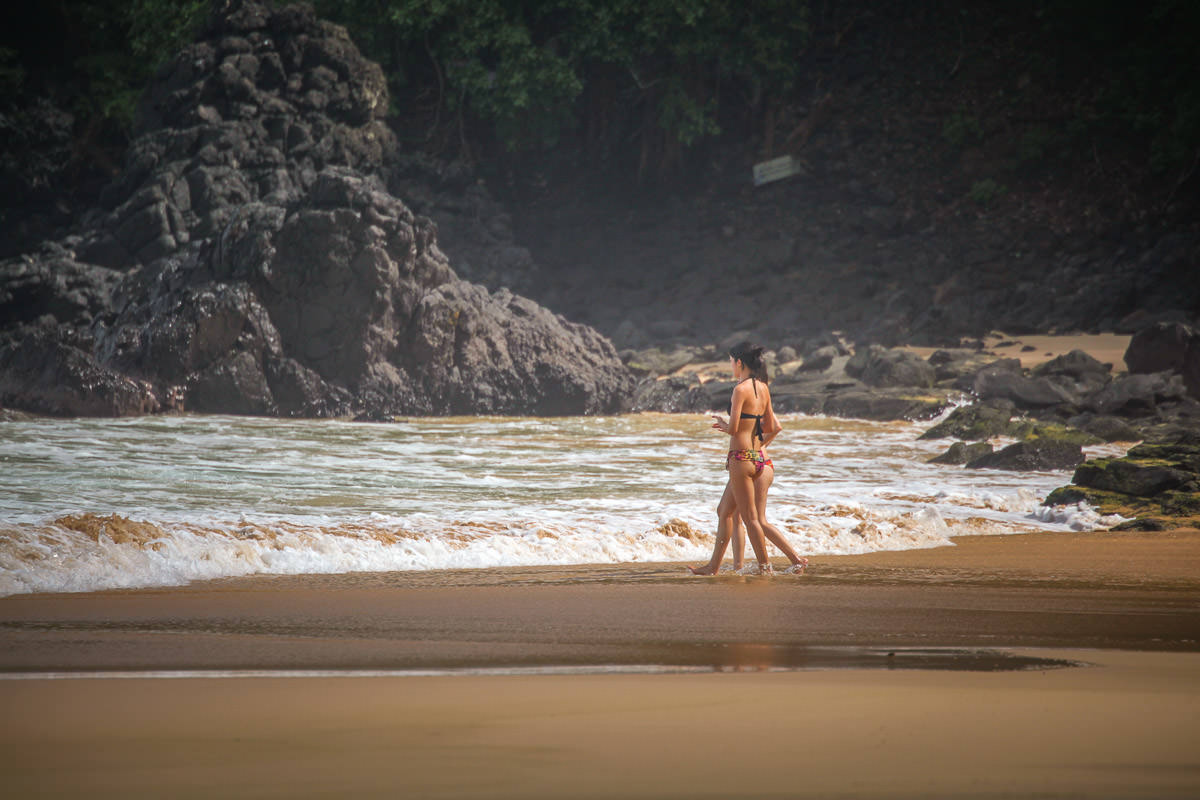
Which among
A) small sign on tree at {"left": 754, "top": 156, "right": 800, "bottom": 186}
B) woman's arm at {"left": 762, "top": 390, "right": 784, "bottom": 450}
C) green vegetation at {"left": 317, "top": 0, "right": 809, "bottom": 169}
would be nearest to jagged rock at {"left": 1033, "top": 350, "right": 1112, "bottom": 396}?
small sign on tree at {"left": 754, "top": 156, "right": 800, "bottom": 186}

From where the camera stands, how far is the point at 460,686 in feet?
11.9

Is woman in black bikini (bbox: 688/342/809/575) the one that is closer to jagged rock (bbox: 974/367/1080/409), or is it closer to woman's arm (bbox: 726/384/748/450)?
woman's arm (bbox: 726/384/748/450)

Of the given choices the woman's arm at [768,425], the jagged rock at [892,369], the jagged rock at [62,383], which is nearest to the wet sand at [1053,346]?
the jagged rock at [892,369]

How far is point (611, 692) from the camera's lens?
352cm

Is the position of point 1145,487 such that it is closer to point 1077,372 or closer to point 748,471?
point 748,471

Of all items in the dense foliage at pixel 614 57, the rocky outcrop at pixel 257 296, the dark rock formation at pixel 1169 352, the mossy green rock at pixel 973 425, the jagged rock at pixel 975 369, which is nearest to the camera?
the mossy green rock at pixel 973 425

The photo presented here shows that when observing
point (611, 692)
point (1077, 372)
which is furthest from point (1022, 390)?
point (611, 692)

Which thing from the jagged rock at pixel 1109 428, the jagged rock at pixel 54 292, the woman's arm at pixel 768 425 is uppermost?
the jagged rock at pixel 54 292

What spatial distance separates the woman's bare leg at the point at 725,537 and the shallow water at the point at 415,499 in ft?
2.79

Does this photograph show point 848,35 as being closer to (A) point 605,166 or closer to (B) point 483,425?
(A) point 605,166

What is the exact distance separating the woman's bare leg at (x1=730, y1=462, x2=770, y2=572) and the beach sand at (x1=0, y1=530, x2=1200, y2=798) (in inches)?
22.1

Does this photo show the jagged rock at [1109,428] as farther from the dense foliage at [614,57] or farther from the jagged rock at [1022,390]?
the dense foliage at [614,57]

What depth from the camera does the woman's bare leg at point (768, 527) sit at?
6.64 m

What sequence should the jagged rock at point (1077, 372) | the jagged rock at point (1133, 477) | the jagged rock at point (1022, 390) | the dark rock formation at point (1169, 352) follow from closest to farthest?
the jagged rock at point (1133, 477) → the jagged rock at point (1022, 390) → the dark rock formation at point (1169, 352) → the jagged rock at point (1077, 372)
